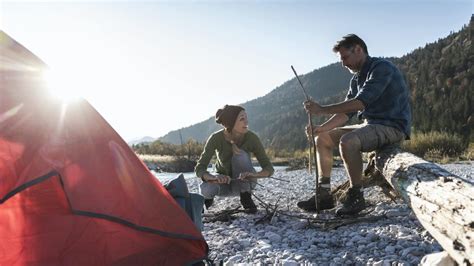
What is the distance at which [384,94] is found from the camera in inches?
170

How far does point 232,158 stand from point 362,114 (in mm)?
1605

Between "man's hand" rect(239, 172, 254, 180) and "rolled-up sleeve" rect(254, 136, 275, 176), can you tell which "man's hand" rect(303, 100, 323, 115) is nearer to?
"rolled-up sleeve" rect(254, 136, 275, 176)

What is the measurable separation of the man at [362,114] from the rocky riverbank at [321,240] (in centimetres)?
28

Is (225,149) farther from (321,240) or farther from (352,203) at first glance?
(321,240)

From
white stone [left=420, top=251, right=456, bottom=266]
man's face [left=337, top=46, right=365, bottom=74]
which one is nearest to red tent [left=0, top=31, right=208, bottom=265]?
white stone [left=420, top=251, right=456, bottom=266]

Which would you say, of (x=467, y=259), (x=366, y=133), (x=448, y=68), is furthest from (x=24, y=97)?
(x=448, y=68)

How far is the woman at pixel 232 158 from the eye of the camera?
4.71 metres

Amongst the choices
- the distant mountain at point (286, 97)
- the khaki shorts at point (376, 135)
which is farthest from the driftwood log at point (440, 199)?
the distant mountain at point (286, 97)

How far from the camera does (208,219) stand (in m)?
4.91

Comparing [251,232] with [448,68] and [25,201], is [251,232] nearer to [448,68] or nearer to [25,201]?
[25,201]

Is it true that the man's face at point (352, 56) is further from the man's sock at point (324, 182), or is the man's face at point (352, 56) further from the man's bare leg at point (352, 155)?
the man's sock at point (324, 182)

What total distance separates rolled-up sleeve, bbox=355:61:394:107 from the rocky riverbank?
1.19 metres

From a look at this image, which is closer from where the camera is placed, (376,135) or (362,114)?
(376,135)

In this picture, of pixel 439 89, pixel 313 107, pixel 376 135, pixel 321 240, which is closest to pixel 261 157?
pixel 313 107
